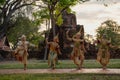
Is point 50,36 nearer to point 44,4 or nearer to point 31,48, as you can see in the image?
point 31,48

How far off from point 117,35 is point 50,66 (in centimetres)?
5405

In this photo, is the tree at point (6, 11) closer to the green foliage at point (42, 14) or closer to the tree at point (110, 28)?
the green foliage at point (42, 14)

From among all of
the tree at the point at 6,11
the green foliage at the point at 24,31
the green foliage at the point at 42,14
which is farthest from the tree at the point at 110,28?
the tree at the point at 6,11

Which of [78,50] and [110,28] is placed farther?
[110,28]

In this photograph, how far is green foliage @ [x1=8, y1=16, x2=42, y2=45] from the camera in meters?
55.5

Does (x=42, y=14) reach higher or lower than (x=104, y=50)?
higher

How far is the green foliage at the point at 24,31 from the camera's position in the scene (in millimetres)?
55463

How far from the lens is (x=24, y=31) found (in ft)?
204

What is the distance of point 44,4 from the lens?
31984 millimetres

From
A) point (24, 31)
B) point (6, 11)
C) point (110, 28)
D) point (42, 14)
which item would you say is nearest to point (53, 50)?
point (6, 11)

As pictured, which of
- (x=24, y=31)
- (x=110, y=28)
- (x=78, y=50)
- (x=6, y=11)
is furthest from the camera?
(x=110, y=28)

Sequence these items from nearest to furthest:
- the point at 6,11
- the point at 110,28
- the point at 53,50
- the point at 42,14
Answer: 1. the point at 53,50
2. the point at 6,11
3. the point at 42,14
4. the point at 110,28

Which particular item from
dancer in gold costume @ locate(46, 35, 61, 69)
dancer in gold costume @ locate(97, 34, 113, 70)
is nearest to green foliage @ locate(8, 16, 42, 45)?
dancer in gold costume @ locate(46, 35, 61, 69)

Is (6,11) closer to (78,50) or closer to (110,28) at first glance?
(78,50)
